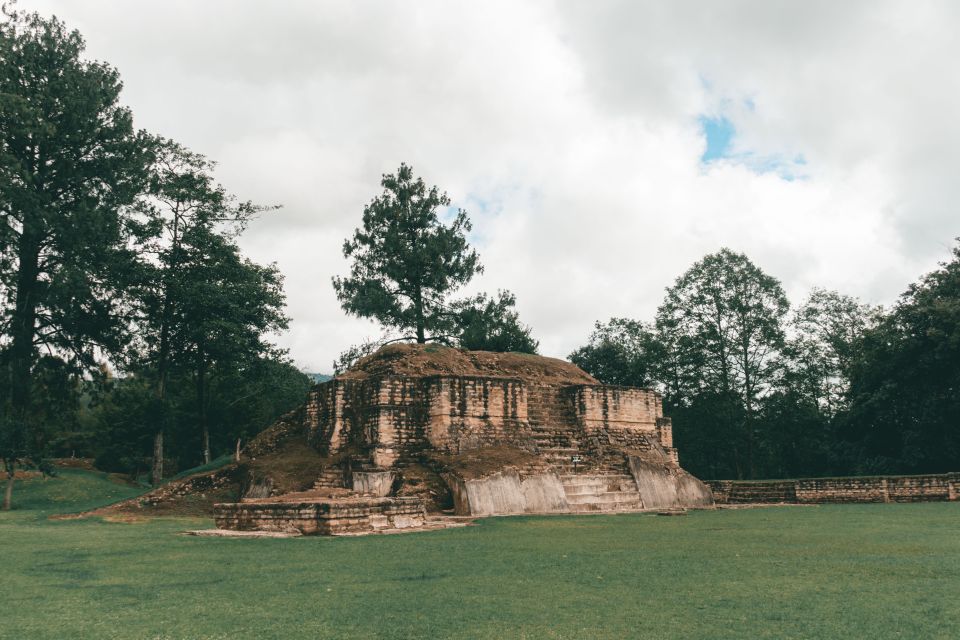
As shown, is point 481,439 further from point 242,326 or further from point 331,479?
point 242,326

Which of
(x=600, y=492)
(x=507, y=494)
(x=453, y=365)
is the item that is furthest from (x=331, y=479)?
(x=600, y=492)

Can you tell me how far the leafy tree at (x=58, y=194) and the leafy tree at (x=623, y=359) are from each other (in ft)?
77.6

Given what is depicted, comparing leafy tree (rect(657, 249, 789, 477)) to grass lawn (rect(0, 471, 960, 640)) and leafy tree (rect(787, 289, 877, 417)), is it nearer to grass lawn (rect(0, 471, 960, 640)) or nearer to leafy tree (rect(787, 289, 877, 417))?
leafy tree (rect(787, 289, 877, 417))

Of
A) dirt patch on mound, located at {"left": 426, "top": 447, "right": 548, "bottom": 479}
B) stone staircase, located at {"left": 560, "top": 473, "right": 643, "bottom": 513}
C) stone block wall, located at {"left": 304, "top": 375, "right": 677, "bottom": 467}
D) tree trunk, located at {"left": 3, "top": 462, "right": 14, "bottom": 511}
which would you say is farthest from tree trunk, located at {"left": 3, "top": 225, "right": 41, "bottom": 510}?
stone staircase, located at {"left": 560, "top": 473, "right": 643, "bottom": 513}

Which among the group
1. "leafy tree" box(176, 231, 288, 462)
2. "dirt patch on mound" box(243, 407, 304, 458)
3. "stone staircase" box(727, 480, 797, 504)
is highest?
"leafy tree" box(176, 231, 288, 462)

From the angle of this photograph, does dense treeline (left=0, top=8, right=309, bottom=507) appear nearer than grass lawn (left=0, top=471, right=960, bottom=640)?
No

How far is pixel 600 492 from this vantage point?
18.1 m

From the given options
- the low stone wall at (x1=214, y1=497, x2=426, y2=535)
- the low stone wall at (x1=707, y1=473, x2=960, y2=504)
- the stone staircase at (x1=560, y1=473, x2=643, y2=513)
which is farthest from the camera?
the low stone wall at (x1=707, y1=473, x2=960, y2=504)

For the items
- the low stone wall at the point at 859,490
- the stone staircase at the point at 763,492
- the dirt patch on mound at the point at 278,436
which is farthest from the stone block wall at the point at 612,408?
the dirt patch on mound at the point at 278,436

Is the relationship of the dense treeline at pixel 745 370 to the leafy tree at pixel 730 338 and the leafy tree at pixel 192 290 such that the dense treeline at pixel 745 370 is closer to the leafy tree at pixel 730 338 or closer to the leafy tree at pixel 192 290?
the leafy tree at pixel 730 338

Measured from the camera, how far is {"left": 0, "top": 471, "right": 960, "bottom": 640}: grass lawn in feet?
14.7

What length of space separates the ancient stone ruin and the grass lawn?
443cm

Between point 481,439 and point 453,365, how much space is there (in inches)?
128

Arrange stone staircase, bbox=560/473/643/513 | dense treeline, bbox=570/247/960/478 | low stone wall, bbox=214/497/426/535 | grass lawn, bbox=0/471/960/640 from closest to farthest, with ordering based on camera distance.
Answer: grass lawn, bbox=0/471/960/640 < low stone wall, bbox=214/497/426/535 < stone staircase, bbox=560/473/643/513 < dense treeline, bbox=570/247/960/478
